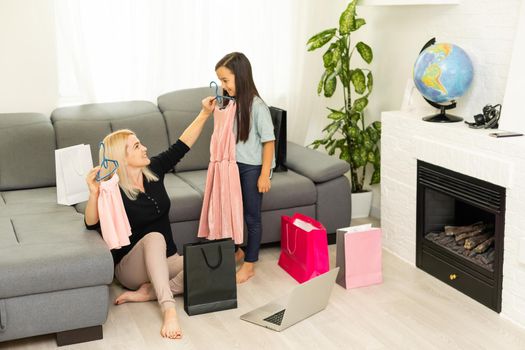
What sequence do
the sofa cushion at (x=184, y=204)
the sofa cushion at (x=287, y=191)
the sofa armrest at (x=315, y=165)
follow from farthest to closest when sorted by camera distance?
the sofa armrest at (x=315, y=165)
the sofa cushion at (x=287, y=191)
the sofa cushion at (x=184, y=204)

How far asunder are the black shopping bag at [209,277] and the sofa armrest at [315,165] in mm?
948

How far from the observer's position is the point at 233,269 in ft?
11.2

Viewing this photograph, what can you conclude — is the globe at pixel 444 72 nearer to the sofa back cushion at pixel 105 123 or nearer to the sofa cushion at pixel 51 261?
the sofa back cushion at pixel 105 123

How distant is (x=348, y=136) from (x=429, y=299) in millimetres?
1376

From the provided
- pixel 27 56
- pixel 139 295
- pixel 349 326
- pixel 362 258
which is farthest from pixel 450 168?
pixel 27 56

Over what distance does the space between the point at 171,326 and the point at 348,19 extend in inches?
84.8

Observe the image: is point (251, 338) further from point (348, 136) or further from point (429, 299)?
point (348, 136)

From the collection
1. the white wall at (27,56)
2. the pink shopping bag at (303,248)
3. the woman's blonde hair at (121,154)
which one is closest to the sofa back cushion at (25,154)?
the white wall at (27,56)

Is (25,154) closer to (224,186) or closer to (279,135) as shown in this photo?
(224,186)

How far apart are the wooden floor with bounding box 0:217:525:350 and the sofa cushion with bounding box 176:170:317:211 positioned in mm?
534

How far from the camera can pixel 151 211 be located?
3451 millimetres

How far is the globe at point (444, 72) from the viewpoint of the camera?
361cm

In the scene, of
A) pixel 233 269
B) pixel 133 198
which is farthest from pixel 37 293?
pixel 233 269

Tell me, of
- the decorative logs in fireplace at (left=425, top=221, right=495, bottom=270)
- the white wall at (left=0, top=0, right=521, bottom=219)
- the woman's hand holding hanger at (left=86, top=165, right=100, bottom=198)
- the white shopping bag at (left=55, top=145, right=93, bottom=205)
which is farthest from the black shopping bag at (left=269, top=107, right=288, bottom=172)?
the woman's hand holding hanger at (left=86, top=165, right=100, bottom=198)
